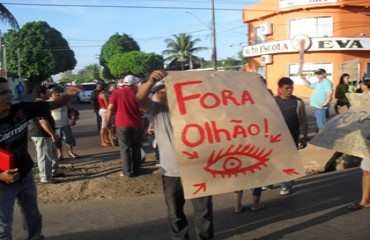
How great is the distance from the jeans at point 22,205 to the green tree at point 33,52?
5105 cm

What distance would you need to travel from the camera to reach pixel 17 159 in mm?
3768

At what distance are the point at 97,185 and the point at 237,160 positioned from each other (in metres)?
3.75

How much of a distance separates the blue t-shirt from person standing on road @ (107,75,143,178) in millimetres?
4337

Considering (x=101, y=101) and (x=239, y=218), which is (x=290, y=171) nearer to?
(x=239, y=218)

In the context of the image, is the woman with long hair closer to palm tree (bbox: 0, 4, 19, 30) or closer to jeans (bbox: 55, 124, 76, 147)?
jeans (bbox: 55, 124, 76, 147)

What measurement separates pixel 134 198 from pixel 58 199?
1069 millimetres

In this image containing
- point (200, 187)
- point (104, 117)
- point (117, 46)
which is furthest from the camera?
point (117, 46)

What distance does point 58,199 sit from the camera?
6.41 meters

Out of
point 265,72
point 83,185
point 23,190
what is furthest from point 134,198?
point 265,72

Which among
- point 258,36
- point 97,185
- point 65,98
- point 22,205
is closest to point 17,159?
point 22,205

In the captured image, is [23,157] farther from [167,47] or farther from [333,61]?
[167,47]

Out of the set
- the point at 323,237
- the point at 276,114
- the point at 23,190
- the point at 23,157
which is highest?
the point at 276,114

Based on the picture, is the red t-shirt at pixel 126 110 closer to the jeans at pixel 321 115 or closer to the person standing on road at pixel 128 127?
the person standing on road at pixel 128 127

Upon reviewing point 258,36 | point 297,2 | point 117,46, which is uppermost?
point 297,2
